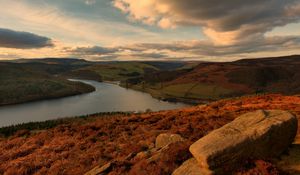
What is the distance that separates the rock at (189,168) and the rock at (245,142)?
1.10ft

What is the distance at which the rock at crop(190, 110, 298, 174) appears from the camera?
11.0 metres

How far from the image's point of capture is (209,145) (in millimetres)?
11625

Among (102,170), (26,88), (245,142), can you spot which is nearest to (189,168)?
(245,142)

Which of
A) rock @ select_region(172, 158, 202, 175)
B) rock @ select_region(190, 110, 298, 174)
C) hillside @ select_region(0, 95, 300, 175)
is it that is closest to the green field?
hillside @ select_region(0, 95, 300, 175)

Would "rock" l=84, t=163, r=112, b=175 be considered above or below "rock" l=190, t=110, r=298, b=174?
below

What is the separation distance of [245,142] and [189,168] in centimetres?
299

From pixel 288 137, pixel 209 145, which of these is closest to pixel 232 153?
pixel 209 145

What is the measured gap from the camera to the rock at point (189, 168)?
445 inches

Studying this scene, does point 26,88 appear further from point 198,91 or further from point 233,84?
point 233,84

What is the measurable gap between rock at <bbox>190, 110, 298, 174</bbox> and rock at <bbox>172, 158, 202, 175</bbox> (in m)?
0.33

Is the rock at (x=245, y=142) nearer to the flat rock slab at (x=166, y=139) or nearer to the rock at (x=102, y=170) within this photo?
the flat rock slab at (x=166, y=139)

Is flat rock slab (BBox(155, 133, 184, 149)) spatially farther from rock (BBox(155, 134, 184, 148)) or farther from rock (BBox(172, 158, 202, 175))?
rock (BBox(172, 158, 202, 175))

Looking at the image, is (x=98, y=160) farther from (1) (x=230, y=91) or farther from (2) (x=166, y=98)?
(1) (x=230, y=91)

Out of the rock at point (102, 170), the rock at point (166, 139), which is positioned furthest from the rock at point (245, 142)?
the rock at point (102, 170)
